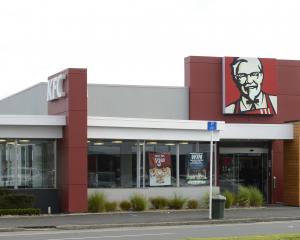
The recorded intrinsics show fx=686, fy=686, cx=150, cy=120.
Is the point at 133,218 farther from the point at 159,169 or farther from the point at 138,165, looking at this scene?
the point at 159,169

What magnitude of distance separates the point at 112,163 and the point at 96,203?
250 cm

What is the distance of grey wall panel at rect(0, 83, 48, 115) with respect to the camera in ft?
111

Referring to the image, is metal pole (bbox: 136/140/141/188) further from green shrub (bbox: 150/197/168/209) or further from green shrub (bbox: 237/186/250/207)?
green shrub (bbox: 237/186/250/207)

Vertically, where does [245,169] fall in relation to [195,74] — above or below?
below

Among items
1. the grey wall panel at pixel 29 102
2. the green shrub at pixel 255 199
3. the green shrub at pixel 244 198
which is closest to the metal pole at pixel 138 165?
the green shrub at pixel 244 198

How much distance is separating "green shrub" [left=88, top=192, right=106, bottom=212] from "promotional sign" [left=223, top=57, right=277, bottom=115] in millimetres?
9173

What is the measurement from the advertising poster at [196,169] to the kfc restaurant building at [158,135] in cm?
5

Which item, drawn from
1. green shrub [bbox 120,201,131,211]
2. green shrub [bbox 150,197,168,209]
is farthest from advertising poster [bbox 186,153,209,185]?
green shrub [bbox 120,201,131,211]

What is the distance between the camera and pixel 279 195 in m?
35.1

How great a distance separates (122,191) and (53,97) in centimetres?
498

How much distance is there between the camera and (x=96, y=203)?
27.8m

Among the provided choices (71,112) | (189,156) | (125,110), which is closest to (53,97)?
(71,112)

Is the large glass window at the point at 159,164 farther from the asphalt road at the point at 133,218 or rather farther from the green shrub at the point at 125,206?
the asphalt road at the point at 133,218

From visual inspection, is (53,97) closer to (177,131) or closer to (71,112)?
(71,112)
